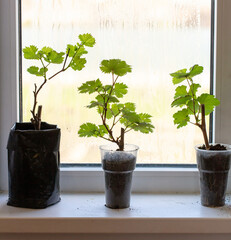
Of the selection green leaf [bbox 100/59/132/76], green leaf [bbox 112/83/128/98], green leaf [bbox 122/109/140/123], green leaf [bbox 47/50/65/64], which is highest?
green leaf [bbox 47/50/65/64]

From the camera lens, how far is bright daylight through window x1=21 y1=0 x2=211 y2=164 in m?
1.31

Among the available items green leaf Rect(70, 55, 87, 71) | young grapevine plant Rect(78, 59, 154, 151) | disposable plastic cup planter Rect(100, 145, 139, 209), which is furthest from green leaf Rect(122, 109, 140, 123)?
green leaf Rect(70, 55, 87, 71)

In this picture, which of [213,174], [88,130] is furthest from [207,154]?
[88,130]

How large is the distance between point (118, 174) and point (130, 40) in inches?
19.2

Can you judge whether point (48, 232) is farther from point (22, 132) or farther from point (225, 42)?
point (225, 42)

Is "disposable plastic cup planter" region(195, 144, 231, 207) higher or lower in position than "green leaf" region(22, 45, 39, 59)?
lower

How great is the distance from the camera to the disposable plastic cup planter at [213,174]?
3.72ft

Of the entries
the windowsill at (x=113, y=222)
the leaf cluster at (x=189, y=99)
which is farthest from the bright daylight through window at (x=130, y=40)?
the windowsill at (x=113, y=222)

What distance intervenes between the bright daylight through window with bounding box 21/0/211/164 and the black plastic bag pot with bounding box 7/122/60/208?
22cm

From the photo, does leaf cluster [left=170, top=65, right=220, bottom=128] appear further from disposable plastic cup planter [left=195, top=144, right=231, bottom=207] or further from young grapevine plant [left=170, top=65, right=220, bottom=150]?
disposable plastic cup planter [left=195, top=144, right=231, bottom=207]

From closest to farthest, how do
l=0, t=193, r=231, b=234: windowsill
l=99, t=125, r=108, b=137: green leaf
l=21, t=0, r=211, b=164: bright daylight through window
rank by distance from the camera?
l=0, t=193, r=231, b=234: windowsill < l=99, t=125, r=108, b=137: green leaf < l=21, t=0, r=211, b=164: bright daylight through window

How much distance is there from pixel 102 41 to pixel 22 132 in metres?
0.45

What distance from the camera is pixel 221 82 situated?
1.28 m

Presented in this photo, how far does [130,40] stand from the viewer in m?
1.32
